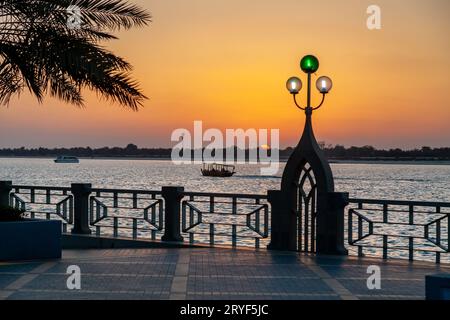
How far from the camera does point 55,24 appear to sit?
48.7ft

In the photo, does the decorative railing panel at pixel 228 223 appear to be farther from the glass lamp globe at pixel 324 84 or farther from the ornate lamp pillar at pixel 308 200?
the glass lamp globe at pixel 324 84

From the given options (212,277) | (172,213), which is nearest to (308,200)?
(172,213)

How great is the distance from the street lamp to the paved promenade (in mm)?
3036

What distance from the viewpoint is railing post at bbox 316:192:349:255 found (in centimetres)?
1466

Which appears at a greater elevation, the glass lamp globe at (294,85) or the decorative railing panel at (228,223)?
the glass lamp globe at (294,85)

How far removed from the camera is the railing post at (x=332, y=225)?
14656mm

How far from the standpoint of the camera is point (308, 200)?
1537cm

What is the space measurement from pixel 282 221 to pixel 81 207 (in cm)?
513

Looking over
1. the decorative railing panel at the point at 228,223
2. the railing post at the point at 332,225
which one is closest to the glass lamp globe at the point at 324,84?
the railing post at the point at 332,225

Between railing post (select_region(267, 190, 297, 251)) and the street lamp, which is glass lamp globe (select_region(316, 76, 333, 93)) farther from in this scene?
railing post (select_region(267, 190, 297, 251))

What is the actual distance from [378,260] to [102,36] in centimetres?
710

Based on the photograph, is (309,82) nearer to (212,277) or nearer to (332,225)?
(332,225)

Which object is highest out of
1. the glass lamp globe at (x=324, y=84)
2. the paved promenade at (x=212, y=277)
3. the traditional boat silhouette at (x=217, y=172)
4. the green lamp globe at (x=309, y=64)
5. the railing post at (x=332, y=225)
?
the green lamp globe at (x=309, y=64)
